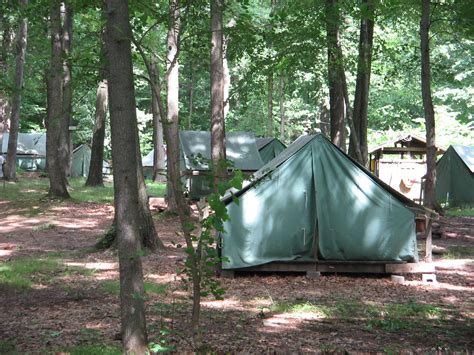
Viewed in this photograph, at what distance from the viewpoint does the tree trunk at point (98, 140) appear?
25.4 meters

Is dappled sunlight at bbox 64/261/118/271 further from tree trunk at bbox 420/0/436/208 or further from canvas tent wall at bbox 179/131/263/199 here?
canvas tent wall at bbox 179/131/263/199

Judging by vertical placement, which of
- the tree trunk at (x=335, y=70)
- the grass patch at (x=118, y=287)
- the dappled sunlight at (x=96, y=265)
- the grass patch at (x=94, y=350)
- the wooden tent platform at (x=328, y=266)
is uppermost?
the tree trunk at (x=335, y=70)

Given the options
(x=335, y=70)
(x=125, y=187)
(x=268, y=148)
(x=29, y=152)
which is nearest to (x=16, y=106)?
(x=268, y=148)

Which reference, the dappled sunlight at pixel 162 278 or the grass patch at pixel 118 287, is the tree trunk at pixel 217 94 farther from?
the grass patch at pixel 118 287

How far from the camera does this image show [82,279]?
31.5ft

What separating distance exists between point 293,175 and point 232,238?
1484 millimetres

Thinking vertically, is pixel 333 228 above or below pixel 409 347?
above

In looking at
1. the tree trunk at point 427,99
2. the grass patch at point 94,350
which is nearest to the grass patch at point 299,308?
the grass patch at point 94,350

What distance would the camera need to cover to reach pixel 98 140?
25500 mm

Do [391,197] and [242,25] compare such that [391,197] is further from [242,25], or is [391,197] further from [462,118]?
[462,118]

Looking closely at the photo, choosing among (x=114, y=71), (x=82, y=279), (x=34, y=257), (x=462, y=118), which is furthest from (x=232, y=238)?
(x=462, y=118)

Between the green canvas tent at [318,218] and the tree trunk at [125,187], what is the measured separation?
17.0 ft

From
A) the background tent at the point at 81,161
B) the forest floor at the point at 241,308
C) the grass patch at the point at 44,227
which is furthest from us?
the background tent at the point at 81,161

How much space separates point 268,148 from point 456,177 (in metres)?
8.03
